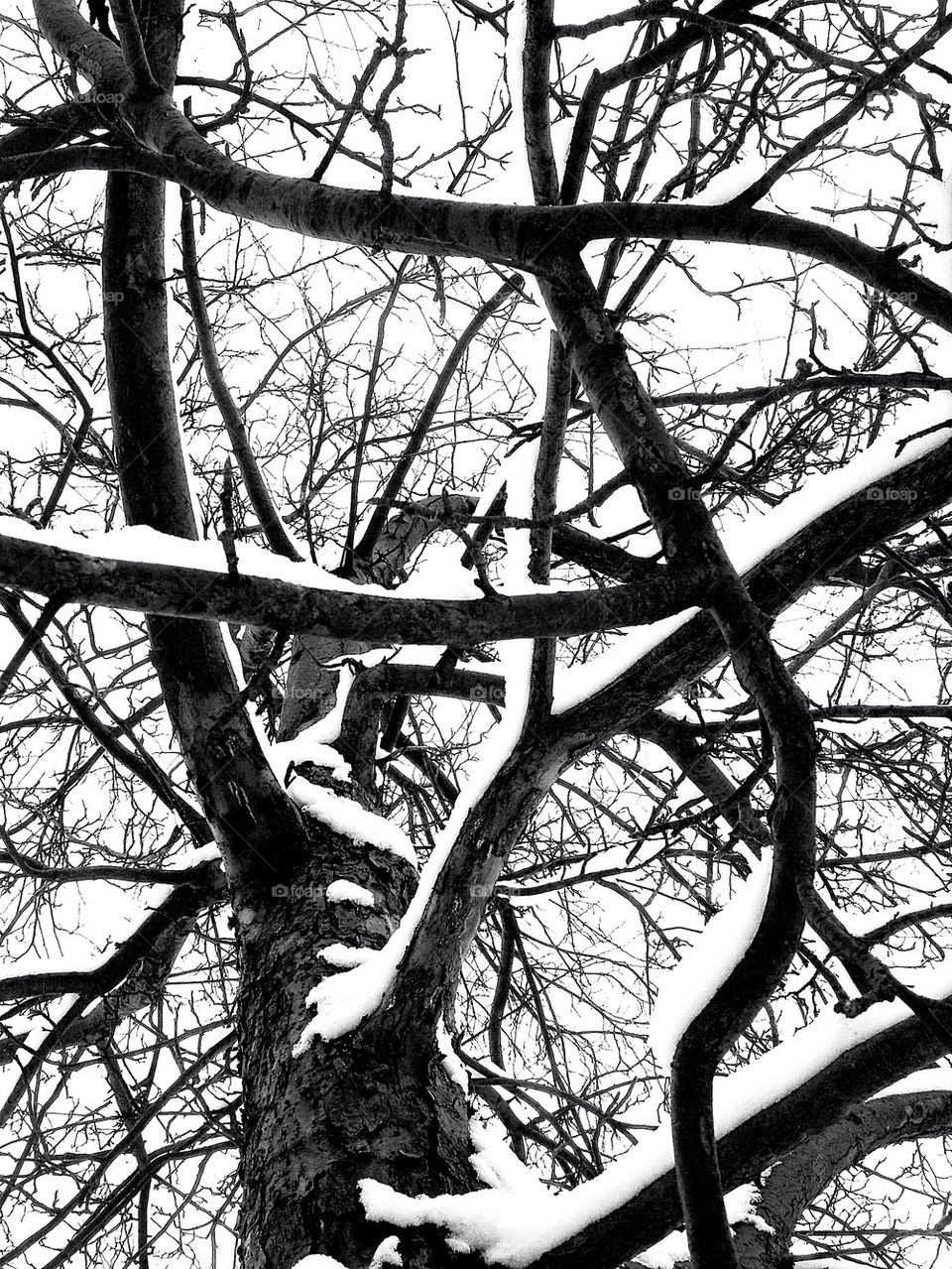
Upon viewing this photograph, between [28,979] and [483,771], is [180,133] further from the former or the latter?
[28,979]

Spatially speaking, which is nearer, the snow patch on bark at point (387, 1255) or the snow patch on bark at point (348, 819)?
the snow patch on bark at point (387, 1255)

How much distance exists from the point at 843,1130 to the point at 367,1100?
0.94 m

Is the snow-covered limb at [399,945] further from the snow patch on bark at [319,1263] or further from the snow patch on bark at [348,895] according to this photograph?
the snow patch on bark at [319,1263]

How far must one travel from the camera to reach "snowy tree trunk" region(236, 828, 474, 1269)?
1.62 meters

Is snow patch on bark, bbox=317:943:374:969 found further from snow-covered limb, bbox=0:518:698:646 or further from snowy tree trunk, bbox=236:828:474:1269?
snow-covered limb, bbox=0:518:698:646

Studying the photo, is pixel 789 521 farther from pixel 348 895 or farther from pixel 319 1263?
pixel 319 1263

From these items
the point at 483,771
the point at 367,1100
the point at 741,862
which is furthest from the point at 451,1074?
the point at 741,862

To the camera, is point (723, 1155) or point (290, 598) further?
point (723, 1155)

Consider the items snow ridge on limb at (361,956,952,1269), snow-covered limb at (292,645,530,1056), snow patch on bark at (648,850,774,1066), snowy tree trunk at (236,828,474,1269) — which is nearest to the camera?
snow patch on bark at (648,850,774,1066)

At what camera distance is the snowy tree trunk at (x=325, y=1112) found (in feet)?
5.33

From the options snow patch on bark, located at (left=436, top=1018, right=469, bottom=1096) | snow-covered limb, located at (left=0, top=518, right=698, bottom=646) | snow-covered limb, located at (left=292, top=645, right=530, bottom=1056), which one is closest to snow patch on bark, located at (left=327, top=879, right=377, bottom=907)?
snow-covered limb, located at (left=292, top=645, right=530, bottom=1056)

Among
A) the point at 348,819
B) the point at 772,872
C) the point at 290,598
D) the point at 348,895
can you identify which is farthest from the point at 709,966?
the point at 348,819

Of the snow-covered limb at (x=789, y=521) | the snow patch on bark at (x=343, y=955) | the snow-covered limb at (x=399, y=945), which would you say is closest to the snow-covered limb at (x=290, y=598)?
the snow-covered limb at (x=789, y=521)

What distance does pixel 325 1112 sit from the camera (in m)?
1.80
